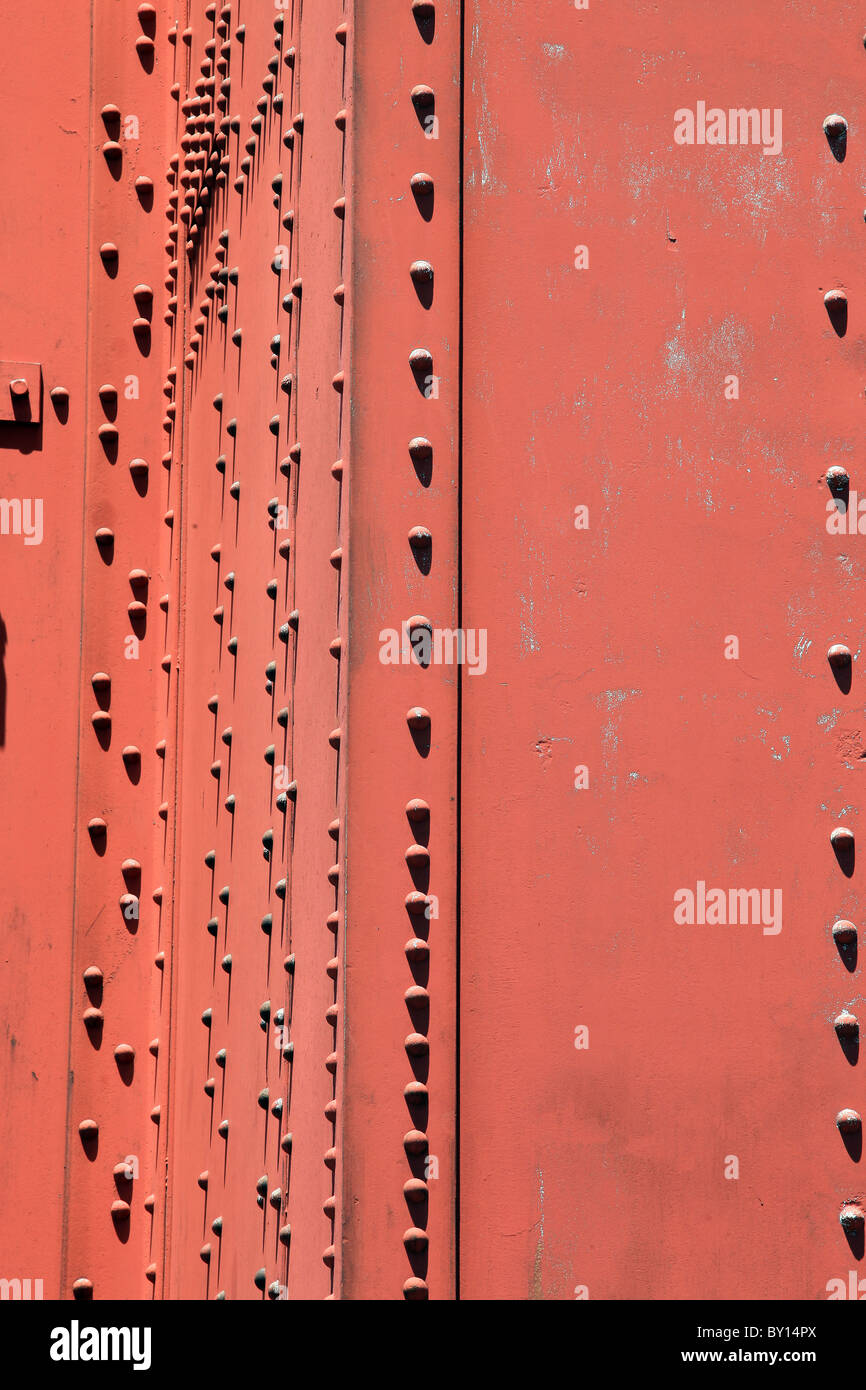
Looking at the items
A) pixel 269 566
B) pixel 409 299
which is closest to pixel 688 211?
pixel 409 299

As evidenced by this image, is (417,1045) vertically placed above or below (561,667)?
below

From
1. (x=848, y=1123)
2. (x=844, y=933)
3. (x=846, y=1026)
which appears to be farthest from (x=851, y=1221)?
(x=844, y=933)

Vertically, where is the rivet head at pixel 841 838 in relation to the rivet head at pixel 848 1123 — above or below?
above

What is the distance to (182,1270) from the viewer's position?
14.0 feet

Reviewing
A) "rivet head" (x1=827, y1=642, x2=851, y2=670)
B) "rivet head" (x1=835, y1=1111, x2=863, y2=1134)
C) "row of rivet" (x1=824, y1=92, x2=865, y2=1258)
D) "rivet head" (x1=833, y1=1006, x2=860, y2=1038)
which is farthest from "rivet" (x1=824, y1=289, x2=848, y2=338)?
"rivet head" (x1=835, y1=1111, x2=863, y2=1134)

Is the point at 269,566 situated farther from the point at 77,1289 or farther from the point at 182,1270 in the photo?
the point at 77,1289

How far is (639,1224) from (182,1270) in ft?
5.31

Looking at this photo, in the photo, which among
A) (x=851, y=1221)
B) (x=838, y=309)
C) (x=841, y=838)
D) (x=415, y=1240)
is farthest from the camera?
(x=838, y=309)

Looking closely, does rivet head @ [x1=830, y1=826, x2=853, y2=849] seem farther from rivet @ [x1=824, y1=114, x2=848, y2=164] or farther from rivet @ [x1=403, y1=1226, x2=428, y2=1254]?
rivet @ [x1=824, y1=114, x2=848, y2=164]

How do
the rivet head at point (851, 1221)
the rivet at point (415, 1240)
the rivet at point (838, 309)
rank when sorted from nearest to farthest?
the rivet at point (415, 1240)
the rivet head at point (851, 1221)
the rivet at point (838, 309)

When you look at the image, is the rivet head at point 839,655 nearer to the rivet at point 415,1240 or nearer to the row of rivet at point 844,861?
the row of rivet at point 844,861

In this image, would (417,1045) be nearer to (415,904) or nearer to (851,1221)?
(415,904)

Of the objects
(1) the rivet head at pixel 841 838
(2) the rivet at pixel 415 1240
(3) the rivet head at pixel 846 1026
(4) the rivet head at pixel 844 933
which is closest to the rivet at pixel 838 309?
(1) the rivet head at pixel 841 838

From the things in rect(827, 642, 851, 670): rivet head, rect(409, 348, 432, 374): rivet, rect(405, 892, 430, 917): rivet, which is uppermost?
rect(409, 348, 432, 374): rivet
